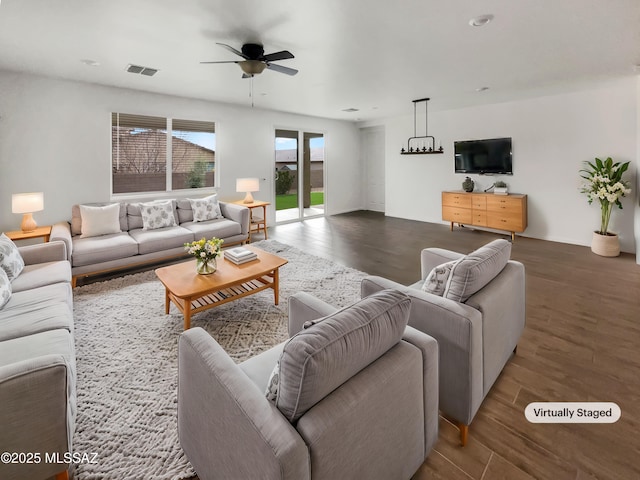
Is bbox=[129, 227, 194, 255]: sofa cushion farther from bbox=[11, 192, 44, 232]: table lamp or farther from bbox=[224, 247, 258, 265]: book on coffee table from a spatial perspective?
bbox=[224, 247, 258, 265]: book on coffee table

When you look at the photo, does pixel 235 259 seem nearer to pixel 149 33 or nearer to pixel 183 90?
pixel 149 33

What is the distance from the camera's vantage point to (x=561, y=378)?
2.10 meters

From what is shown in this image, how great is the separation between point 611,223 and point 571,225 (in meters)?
0.52

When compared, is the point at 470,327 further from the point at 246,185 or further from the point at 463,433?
the point at 246,185

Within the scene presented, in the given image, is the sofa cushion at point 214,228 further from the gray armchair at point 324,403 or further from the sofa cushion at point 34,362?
the gray armchair at point 324,403

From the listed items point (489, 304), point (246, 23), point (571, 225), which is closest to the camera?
point (489, 304)

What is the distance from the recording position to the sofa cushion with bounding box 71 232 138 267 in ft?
12.3

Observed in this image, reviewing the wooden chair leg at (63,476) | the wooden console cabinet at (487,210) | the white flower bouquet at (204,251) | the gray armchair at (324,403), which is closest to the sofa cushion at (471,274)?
the gray armchair at (324,403)

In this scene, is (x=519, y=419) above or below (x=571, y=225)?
below

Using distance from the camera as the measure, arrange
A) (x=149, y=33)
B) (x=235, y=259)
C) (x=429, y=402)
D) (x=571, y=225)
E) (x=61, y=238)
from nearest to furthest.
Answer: (x=429, y=402) < (x=149, y=33) < (x=235, y=259) < (x=61, y=238) < (x=571, y=225)

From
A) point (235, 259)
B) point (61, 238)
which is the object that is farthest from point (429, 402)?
point (61, 238)

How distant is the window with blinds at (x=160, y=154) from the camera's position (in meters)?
5.20

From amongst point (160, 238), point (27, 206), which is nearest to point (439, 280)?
point (160, 238)

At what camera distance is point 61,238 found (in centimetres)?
365
